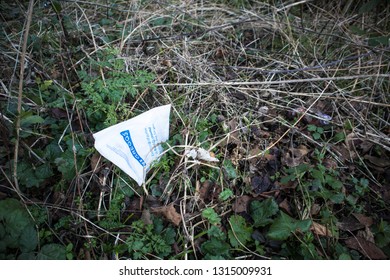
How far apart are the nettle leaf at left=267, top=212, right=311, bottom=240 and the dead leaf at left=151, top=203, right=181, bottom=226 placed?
1.39 feet

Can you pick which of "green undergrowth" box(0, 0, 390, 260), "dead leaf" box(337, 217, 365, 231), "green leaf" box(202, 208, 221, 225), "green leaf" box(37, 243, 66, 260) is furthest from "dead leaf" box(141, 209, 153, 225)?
"dead leaf" box(337, 217, 365, 231)

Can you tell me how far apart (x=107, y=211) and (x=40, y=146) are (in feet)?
1.84

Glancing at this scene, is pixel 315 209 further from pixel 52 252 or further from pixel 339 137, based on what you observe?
pixel 52 252

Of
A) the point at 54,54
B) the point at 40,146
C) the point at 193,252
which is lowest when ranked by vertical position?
the point at 193,252

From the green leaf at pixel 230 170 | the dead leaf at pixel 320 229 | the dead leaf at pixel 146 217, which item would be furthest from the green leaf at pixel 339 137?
the dead leaf at pixel 146 217

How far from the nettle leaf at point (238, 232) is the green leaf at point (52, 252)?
73 centimetres

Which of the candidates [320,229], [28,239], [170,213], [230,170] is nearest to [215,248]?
[170,213]

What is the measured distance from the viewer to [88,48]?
212 centimetres

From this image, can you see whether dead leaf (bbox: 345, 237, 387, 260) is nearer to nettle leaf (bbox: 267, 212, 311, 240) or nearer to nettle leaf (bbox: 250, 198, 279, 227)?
nettle leaf (bbox: 267, 212, 311, 240)

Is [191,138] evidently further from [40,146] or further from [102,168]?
[40,146]

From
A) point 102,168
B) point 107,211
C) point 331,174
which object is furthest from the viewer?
point 331,174

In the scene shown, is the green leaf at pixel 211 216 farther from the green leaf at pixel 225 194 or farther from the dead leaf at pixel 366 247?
the dead leaf at pixel 366 247

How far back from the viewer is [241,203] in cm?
154

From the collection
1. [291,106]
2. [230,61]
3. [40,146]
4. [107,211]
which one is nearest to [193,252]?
[107,211]
